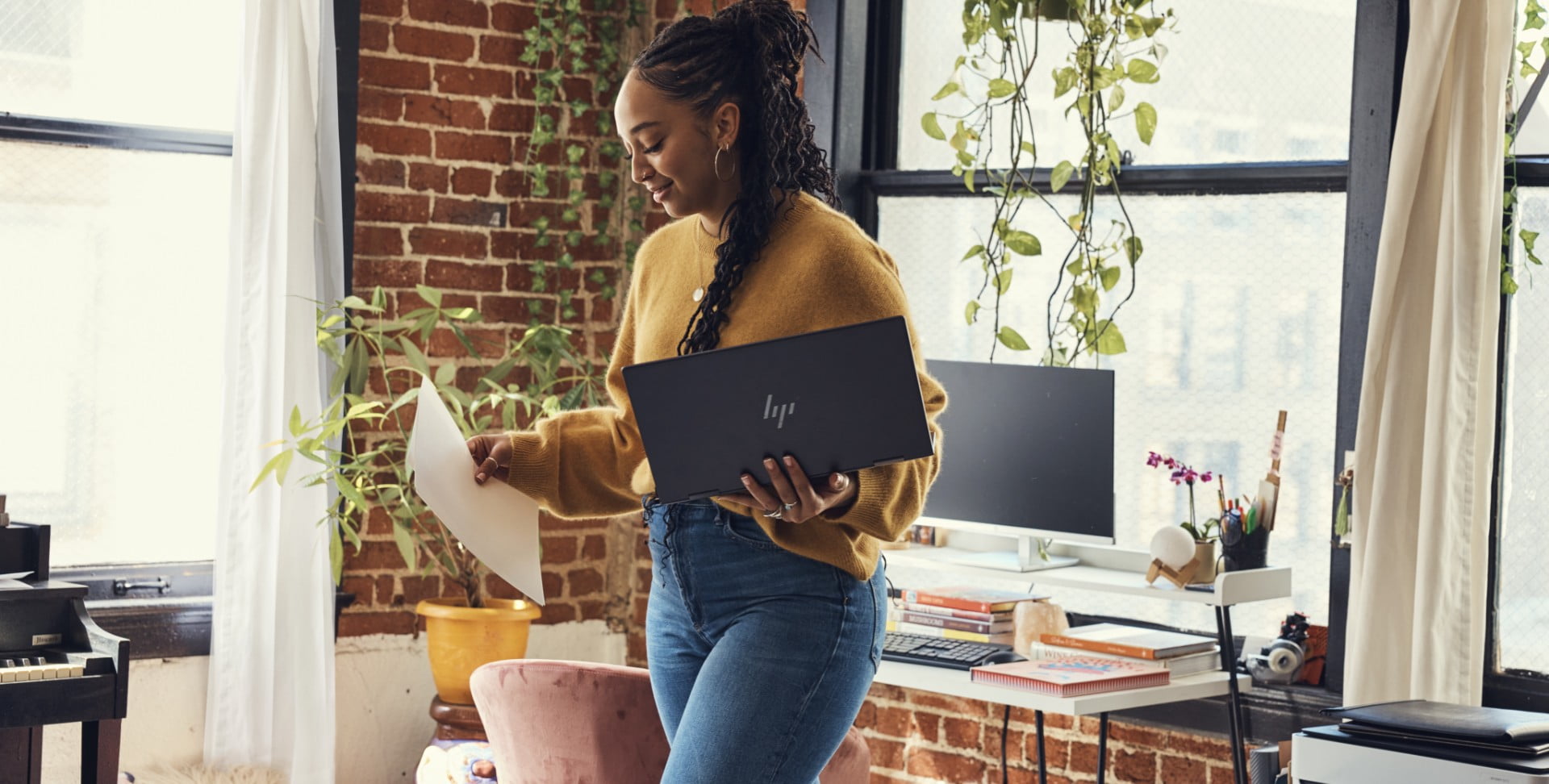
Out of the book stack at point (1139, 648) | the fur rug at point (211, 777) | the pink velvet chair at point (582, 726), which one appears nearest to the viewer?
the pink velvet chair at point (582, 726)

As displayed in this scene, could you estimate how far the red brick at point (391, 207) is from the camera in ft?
12.7

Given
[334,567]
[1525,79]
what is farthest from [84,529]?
[1525,79]

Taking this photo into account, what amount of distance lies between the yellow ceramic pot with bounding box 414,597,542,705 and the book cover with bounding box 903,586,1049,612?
0.93 m

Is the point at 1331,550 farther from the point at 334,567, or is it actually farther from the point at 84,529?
the point at 84,529

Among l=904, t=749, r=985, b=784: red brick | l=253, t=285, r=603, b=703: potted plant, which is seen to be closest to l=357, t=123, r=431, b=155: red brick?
l=253, t=285, r=603, b=703: potted plant

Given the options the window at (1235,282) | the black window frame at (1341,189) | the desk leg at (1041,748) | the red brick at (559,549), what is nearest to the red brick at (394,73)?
the black window frame at (1341,189)

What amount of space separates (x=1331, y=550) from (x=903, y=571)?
1108 mm

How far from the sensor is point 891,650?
10.1 feet

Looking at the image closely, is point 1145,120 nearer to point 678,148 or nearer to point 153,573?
point 678,148

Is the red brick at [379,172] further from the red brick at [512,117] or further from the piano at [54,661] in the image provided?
the piano at [54,661]

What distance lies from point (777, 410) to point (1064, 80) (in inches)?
70.8

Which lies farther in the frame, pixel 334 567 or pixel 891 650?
pixel 334 567

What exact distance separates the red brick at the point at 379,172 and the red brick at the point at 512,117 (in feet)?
0.93

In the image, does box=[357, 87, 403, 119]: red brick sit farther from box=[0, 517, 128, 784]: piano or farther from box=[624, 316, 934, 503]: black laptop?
box=[624, 316, 934, 503]: black laptop
